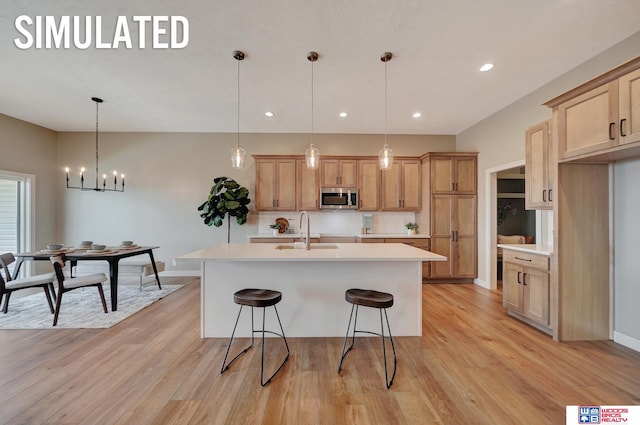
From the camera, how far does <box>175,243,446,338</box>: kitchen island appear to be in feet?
8.73

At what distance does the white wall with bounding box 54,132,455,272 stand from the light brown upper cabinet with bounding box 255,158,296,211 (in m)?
0.41

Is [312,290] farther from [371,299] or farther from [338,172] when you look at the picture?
[338,172]

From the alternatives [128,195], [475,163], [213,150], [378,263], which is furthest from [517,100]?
[128,195]

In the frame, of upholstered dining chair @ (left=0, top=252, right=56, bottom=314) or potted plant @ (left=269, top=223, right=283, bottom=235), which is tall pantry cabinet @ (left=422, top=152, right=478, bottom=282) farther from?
upholstered dining chair @ (left=0, top=252, right=56, bottom=314)

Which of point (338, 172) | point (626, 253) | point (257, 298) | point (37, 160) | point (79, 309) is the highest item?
point (37, 160)

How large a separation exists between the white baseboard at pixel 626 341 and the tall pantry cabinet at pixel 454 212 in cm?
219

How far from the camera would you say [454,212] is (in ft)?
15.7

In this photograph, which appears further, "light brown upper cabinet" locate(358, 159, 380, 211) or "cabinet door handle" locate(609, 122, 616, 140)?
"light brown upper cabinet" locate(358, 159, 380, 211)

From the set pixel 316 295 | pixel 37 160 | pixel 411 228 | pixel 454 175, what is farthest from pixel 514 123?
pixel 37 160

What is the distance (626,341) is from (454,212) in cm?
266

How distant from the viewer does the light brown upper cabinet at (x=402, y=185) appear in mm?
5191

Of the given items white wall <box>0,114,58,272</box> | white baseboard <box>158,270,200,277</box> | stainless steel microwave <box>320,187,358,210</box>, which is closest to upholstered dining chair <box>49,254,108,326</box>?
white baseboard <box>158,270,200,277</box>

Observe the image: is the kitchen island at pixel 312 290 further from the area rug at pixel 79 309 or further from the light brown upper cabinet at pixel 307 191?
the light brown upper cabinet at pixel 307 191

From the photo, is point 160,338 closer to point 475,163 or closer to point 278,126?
point 278,126
